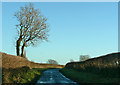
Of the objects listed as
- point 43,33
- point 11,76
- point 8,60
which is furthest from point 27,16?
point 11,76

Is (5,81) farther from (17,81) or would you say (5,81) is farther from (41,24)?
(41,24)

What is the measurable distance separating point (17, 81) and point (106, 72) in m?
10.3

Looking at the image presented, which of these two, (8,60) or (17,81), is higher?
(8,60)

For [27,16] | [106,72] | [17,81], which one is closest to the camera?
[17,81]

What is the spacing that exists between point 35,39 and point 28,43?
6.84ft

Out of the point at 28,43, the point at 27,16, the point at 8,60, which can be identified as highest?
the point at 27,16

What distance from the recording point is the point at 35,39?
48375mm

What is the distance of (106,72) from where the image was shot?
21844 mm

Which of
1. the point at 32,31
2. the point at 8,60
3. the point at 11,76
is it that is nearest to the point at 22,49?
the point at 32,31

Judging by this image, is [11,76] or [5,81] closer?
[5,81]

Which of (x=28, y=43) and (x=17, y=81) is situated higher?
(x=28, y=43)

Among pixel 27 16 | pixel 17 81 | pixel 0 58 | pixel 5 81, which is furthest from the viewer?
pixel 27 16

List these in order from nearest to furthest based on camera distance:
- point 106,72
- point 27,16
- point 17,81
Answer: point 17,81, point 106,72, point 27,16

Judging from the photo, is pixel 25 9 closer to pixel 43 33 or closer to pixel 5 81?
pixel 43 33
